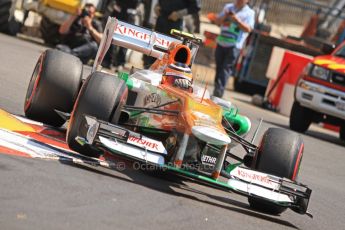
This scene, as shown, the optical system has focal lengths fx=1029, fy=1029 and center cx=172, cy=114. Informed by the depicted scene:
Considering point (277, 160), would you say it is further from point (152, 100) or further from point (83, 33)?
point (83, 33)

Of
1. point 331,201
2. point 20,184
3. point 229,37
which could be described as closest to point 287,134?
point 331,201

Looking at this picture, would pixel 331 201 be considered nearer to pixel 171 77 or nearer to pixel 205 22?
pixel 171 77

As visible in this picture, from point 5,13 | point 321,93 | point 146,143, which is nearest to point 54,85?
point 146,143

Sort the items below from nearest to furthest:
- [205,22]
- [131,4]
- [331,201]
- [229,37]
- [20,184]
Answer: [20,184], [331,201], [229,37], [131,4], [205,22]

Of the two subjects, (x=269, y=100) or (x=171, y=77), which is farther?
(x=269, y=100)

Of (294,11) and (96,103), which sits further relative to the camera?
(294,11)


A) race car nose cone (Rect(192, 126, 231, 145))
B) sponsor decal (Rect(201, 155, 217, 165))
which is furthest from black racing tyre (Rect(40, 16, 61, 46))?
race car nose cone (Rect(192, 126, 231, 145))

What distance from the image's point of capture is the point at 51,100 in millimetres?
10352

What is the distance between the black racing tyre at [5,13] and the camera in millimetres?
21078

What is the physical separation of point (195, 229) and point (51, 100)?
10.8 ft

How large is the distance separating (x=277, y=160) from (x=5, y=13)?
42.5 feet

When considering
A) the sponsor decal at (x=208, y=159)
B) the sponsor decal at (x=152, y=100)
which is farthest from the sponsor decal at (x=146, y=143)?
the sponsor decal at (x=152, y=100)

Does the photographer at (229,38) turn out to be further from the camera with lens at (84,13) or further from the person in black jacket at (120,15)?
the camera with lens at (84,13)

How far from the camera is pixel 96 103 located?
9047 millimetres
